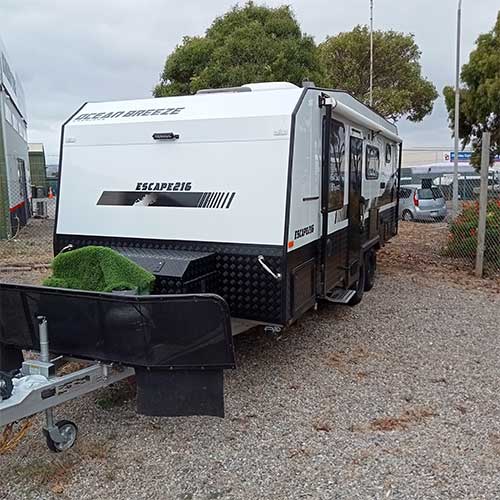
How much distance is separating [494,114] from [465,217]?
1179cm

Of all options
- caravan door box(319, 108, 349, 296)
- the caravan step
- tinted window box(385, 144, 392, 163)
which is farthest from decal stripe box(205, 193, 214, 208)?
tinted window box(385, 144, 392, 163)

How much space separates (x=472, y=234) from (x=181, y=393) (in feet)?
24.7

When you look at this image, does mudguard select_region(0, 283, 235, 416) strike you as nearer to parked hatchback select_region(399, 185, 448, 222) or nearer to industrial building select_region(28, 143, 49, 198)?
parked hatchback select_region(399, 185, 448, 222)

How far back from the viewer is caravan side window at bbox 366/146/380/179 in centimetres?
680

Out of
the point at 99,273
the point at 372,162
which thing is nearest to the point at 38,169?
the point at 372,162

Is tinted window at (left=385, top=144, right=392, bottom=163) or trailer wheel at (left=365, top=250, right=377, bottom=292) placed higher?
tinted window at (left=385, top=144, right=392, bottom=163)

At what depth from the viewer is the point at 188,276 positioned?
388cm

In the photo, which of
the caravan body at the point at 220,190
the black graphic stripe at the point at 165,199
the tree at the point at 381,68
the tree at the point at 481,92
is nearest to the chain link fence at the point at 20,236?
the caravan body at the point at 220,190

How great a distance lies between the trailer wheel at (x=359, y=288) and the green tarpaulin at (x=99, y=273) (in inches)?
144

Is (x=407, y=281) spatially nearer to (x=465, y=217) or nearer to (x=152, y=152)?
(x=465, y=217)

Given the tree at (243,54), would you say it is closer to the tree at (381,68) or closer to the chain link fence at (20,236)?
the chain link fence at (20,236)

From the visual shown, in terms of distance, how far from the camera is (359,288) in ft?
23.1

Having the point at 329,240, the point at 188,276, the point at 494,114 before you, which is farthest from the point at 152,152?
the point at 494,114

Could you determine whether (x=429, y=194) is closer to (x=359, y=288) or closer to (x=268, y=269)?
(x=359, y=288)
